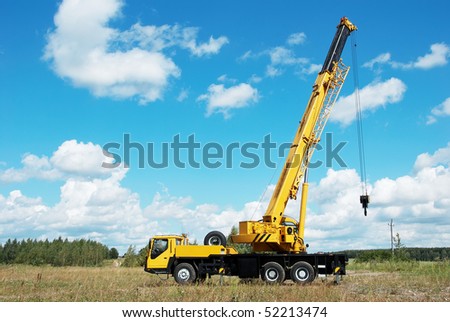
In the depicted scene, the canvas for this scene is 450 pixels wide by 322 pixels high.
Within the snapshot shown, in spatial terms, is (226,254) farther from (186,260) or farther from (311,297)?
(311,297)

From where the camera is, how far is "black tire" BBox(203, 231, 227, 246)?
23406 mm

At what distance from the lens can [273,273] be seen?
21.9 metres

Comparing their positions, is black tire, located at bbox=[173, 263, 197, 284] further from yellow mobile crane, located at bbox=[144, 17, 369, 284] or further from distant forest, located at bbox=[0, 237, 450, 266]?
distant forest, located at bbox=[0, 237, 450, 266]

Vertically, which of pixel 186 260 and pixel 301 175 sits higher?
pixel 301 175

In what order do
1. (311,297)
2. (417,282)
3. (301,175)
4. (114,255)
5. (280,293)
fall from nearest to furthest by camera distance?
1. (311,297)
2. (280,293)
3. (417,282)
4. (301,175)
5. (114,255)

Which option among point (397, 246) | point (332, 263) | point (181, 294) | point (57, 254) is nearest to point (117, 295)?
point (181, 294)

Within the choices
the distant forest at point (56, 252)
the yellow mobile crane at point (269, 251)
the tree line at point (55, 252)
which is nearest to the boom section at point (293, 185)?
the yellow mobile crane at point (269, 251)

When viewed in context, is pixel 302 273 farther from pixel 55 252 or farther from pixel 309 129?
pixel 55 252

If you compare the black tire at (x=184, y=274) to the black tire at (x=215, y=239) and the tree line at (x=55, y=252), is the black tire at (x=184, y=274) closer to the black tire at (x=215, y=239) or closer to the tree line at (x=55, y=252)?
the black tire at (x=215, y=239)

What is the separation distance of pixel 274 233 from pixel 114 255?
8458 cm

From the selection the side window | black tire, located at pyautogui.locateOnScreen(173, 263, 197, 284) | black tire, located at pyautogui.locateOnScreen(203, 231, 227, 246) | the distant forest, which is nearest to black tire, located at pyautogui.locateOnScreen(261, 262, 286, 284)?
black tire, located at pyautogui.locateOnScreen(203, 231, 227, 246)

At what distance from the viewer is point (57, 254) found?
258ft

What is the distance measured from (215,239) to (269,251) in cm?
268

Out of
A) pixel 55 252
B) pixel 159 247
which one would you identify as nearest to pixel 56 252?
pixel 55 252
